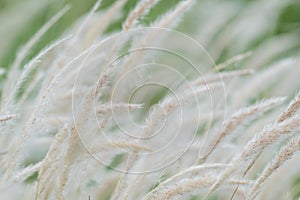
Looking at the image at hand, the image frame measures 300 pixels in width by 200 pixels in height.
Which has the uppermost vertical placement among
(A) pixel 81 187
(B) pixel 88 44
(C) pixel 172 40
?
(B) pixel 88 44

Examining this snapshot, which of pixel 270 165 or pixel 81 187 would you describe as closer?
pixel 270 165

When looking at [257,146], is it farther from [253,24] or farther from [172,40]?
[253,24]

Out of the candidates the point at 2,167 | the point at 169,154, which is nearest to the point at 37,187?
the point at 2,167

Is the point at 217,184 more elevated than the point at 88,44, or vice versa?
the point at 88,44

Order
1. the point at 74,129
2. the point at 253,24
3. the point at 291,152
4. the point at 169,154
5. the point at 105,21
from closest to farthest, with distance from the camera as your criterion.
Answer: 1. the point at 291,152
2. the point at 74,129
3. the point at 169,154
4. the point at 105,21
5. the point at 253,24

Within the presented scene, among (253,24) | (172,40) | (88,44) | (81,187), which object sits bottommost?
(253,24)

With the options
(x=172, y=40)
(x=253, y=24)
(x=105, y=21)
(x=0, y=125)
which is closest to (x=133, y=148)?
(x=0, y=125)

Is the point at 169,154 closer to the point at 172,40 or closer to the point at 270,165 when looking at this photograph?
the point at 270,165

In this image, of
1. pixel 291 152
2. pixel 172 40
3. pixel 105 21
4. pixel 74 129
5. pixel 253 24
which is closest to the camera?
pixel 291 152

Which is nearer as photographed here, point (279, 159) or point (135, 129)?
point (279, 159)
